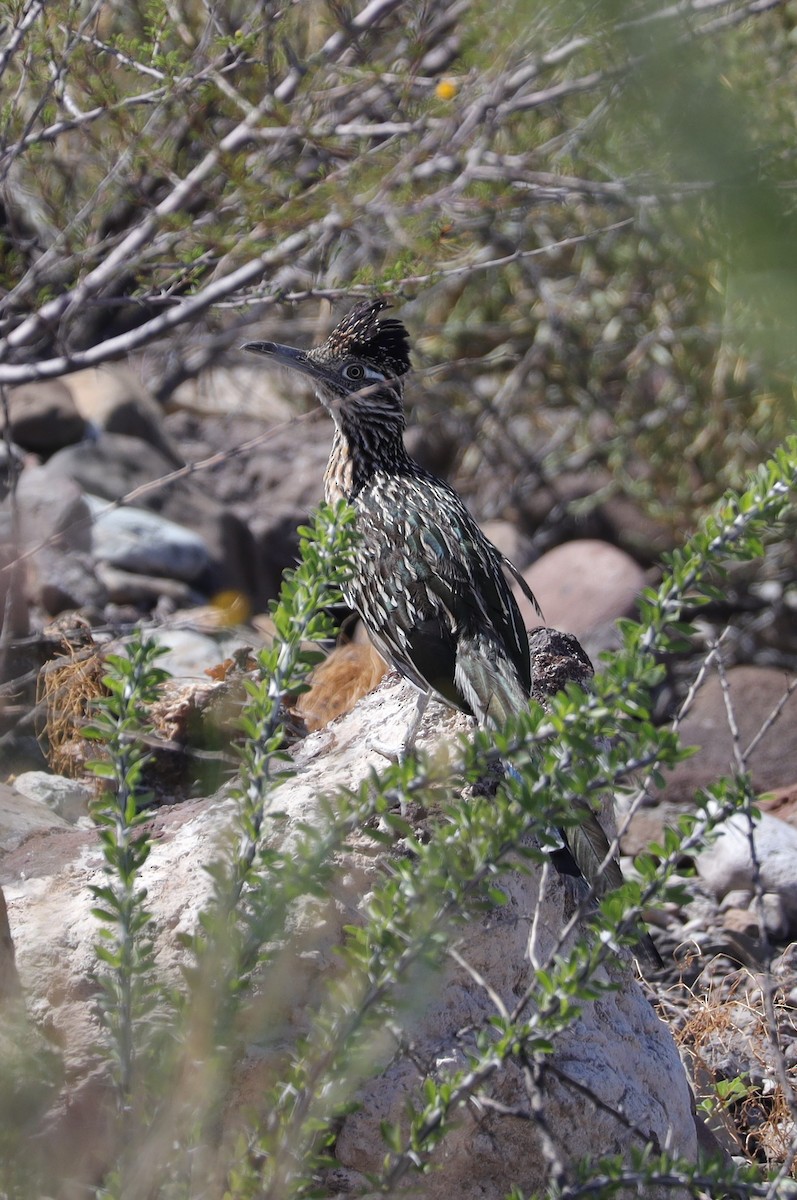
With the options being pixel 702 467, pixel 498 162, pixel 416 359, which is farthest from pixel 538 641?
pixel 416 359

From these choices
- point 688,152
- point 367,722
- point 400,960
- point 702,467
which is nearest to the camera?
point 688,152

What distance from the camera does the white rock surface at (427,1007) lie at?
282 centimetres

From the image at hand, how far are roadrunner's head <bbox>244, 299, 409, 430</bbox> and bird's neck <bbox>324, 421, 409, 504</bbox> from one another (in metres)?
0.03

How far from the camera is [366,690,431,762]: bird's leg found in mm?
3453

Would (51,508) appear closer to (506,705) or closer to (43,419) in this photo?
(43,419)

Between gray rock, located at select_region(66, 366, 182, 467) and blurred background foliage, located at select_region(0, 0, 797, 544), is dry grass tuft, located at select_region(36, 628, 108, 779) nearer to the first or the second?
blurred background foliage, located at select_region(0, 0, 797, 544)

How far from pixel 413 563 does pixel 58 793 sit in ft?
4.47

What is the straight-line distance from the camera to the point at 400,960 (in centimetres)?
206

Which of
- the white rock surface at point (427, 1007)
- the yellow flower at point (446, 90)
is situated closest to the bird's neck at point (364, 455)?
the yellow flower at point (446, 90)

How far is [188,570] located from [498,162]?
257 cm

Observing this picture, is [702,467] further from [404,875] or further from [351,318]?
[404,875]

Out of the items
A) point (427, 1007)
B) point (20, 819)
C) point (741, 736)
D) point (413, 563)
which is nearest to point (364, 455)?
point (413, 563)

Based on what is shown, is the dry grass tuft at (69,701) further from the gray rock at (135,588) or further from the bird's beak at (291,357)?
the gray rock at (135,588)

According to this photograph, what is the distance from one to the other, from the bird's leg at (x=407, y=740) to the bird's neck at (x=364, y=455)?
1.26 meters
